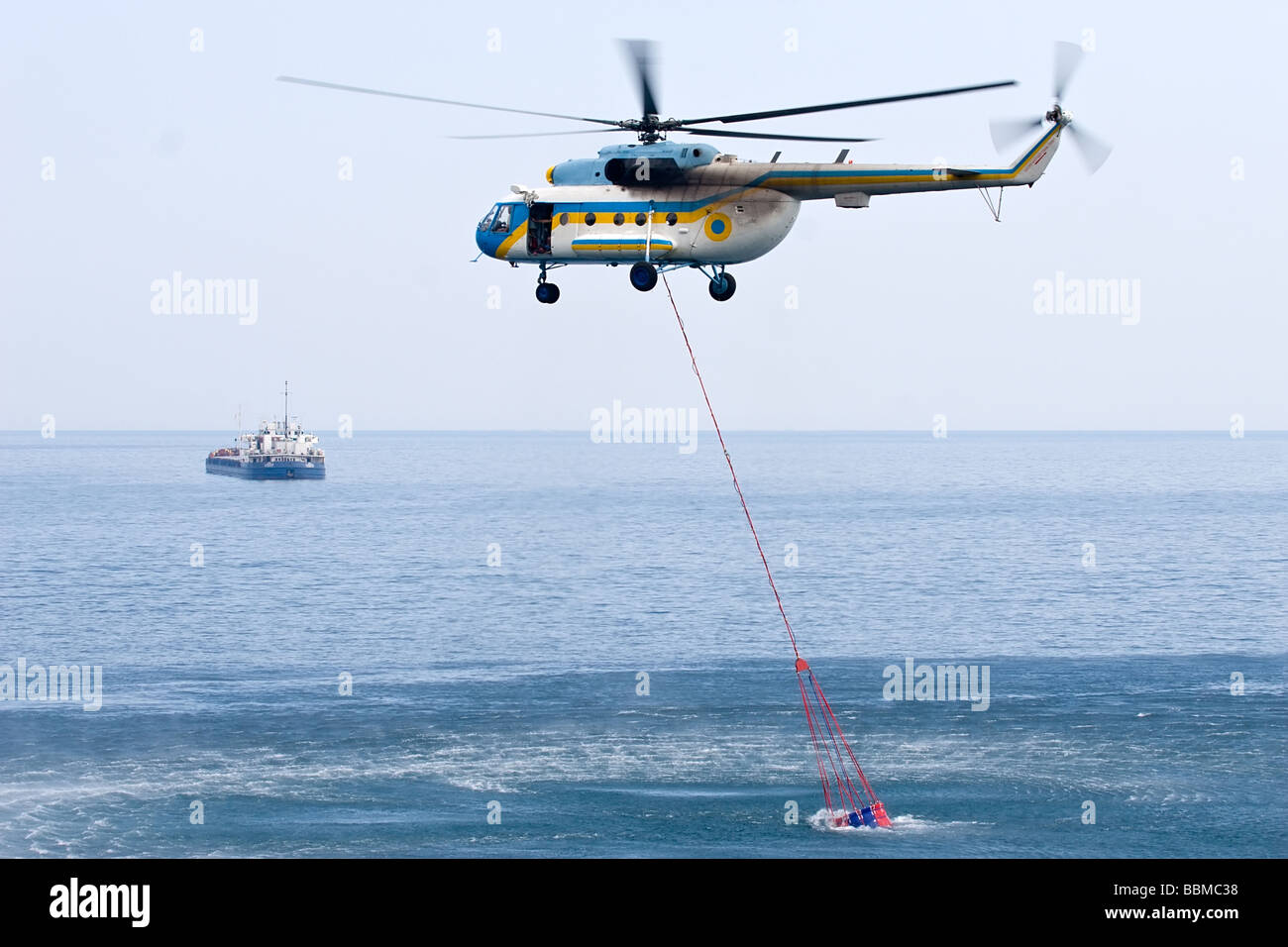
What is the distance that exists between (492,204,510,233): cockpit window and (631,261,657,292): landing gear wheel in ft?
12.8

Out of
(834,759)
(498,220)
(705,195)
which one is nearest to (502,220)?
(498,220)

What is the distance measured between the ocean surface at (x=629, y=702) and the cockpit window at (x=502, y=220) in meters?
43.0

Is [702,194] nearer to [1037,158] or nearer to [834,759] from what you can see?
[1037,158]

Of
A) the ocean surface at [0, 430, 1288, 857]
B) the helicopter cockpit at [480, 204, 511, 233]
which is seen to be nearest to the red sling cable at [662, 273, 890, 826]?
the ocean surface at [0, 430, 1288, 857]

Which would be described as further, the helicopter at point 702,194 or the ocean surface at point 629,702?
the ocean surface at point 629,702

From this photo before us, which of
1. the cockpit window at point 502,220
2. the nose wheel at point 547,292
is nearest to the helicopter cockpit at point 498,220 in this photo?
the cockpit window at point 502,220

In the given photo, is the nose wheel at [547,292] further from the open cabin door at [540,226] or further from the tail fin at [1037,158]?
the tail fin at [1037,158]

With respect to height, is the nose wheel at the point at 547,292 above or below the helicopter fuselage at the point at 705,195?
below

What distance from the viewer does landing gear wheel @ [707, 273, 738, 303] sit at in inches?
1220

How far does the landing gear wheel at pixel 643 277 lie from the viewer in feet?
100

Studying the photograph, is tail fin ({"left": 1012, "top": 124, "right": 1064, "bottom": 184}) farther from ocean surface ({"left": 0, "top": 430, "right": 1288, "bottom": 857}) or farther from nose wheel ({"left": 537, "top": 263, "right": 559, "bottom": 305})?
ocean surface ({"left": 0, "top": 430, "right": 1288, "bottom": 857})

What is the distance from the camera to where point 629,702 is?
94.4 metres

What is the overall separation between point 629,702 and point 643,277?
219 ft
